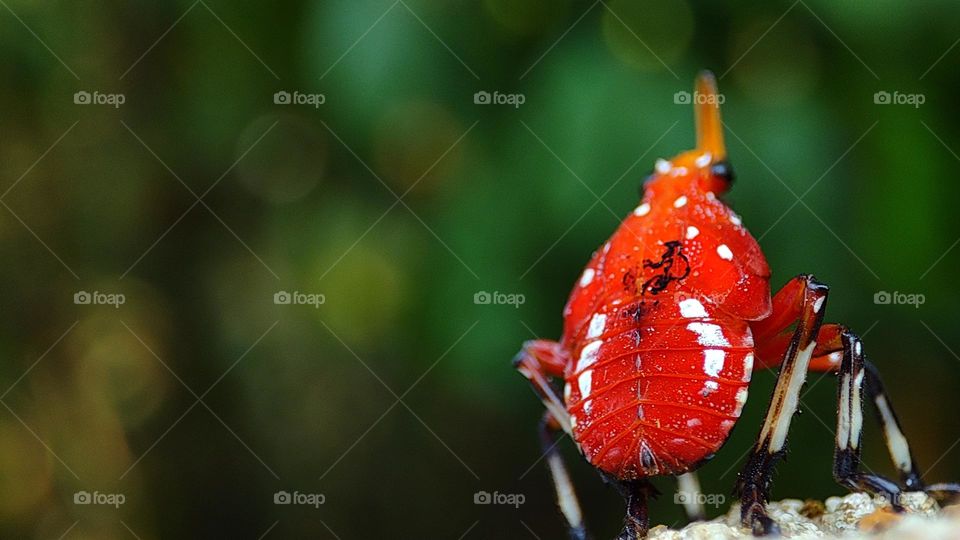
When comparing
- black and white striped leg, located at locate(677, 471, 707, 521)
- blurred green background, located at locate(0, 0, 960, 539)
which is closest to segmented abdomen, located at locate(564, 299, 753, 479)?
black and white striped leg, located at locate(677, 471, 707, 521)

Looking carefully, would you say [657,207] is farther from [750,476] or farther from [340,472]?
[340,472]

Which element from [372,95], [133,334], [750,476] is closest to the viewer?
[750,476]

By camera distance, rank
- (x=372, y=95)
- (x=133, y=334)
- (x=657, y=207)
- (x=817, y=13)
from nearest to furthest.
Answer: (x=657, y=207), (x=817, y=13), (x=372, y=95), (x=133, y=334)

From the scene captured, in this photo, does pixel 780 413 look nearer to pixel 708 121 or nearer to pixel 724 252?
pixel 724 252

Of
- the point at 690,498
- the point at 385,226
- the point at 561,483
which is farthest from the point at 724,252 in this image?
the point at 385,226

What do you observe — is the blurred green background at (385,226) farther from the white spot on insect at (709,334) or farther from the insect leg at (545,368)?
the white spot on insect at (709,334)

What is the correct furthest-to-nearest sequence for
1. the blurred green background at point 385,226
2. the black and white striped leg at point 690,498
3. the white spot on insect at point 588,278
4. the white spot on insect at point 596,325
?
the blurred green background at point 385,226, the black and white striped leg at point 690,498, the white spot on insect at point 588,278, the white spot on insect at point 596,325

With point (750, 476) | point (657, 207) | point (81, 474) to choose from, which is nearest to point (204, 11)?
point (81, 474)

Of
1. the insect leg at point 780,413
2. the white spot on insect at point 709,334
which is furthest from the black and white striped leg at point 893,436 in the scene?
the white spot on insect at point 709,334

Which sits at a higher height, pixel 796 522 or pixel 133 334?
pixel 133 334
